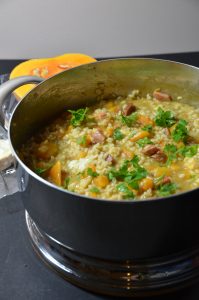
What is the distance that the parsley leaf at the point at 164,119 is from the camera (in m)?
1.35

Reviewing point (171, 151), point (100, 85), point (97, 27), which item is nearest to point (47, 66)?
point (100, 85)

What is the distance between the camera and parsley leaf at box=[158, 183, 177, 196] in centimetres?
108

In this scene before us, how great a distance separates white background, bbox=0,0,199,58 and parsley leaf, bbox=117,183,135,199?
3.92 feet

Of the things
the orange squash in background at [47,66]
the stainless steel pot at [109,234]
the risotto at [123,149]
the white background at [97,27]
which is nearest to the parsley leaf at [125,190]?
the risotto at [123,149]

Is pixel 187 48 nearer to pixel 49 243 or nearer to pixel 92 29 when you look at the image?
pixel 92 29

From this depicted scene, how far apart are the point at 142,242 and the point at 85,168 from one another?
0.33 meters

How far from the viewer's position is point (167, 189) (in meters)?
1.09

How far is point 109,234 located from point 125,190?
0.20 metres

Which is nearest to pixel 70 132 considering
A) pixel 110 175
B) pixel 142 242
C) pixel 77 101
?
pixel 77 101

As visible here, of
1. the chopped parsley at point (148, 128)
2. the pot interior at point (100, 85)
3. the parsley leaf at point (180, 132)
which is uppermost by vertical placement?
the pot interior at point (100, 85)

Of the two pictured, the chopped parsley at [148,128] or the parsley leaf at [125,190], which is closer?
the parsley leaf at [125,190]

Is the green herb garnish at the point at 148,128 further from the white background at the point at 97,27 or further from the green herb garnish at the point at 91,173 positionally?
the white background at the point at 97,27

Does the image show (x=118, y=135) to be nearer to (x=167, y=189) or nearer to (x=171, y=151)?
(x=171, y=151)

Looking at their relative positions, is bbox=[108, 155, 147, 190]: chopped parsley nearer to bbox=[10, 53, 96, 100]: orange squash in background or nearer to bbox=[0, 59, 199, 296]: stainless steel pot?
bbox=[0, 59, 199, 296]: stainless steel pot
